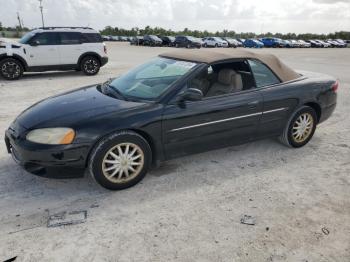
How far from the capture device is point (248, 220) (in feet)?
10.1

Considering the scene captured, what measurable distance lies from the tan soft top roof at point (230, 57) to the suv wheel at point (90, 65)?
786cm

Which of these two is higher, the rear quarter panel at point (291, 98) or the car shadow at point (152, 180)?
the rear quarter panel at point (291, 98)

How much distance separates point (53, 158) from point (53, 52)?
8.97 metres

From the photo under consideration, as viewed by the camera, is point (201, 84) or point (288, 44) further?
point (288, 44)

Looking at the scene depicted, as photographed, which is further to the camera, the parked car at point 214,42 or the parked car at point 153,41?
the parked car at point 153,41

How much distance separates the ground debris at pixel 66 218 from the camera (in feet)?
9.69

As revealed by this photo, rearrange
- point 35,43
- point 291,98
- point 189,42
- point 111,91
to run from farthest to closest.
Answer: point 189,42 < point 35,43 < point 291,98 < point 111,91

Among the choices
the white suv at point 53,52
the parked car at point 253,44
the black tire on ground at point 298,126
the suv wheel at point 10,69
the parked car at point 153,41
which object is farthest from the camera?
the parked car at point 253,44

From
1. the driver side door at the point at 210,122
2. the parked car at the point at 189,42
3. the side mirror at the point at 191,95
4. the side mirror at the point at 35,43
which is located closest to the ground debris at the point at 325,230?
the driver side door at the point at 210,122

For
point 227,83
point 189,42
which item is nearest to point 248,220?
point 227,83

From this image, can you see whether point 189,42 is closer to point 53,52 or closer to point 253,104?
point 53,52

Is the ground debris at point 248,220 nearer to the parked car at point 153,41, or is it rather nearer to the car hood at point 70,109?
the car hood at point 70,109

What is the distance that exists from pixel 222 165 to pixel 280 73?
1613 millimetres

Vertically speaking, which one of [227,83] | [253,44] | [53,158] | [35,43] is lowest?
[253,44]
